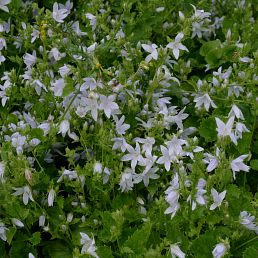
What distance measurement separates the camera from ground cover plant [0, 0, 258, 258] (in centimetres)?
286

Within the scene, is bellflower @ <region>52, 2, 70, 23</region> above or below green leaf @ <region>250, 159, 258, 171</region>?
above

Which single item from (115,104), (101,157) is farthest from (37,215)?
(115,104)

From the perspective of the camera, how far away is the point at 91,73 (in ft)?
10.2

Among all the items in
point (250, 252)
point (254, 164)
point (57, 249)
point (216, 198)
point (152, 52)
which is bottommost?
point (57, 249)

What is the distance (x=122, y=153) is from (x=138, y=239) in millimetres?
518

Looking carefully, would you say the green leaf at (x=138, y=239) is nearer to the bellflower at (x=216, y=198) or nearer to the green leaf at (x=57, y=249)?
the bellflower at (x=216, y=198)

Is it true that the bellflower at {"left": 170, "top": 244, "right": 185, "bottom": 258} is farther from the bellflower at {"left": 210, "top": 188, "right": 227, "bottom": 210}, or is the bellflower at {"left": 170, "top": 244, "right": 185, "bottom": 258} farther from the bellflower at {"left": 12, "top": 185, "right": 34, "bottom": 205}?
the bellflower at {"left": 12, "top": 185, "right": 34, "bottom": 205}

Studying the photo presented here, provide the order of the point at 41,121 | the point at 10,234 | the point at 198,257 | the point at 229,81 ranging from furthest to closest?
the point at 229,81 < the point at 41,121 < the point at 10,234 < the point at 198,257

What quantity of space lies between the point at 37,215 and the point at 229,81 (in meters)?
1.37

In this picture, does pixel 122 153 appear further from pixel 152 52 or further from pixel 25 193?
pixel 152 52

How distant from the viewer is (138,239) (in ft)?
8.99

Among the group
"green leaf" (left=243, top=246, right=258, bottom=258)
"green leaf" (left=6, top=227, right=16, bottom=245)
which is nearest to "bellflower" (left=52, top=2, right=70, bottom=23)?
"green leaf" (left=6, top=227, right=16, bottom=245)

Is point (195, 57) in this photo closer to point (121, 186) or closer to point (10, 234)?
point (121, 186)

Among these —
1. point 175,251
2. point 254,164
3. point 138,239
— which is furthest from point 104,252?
point 254,164
